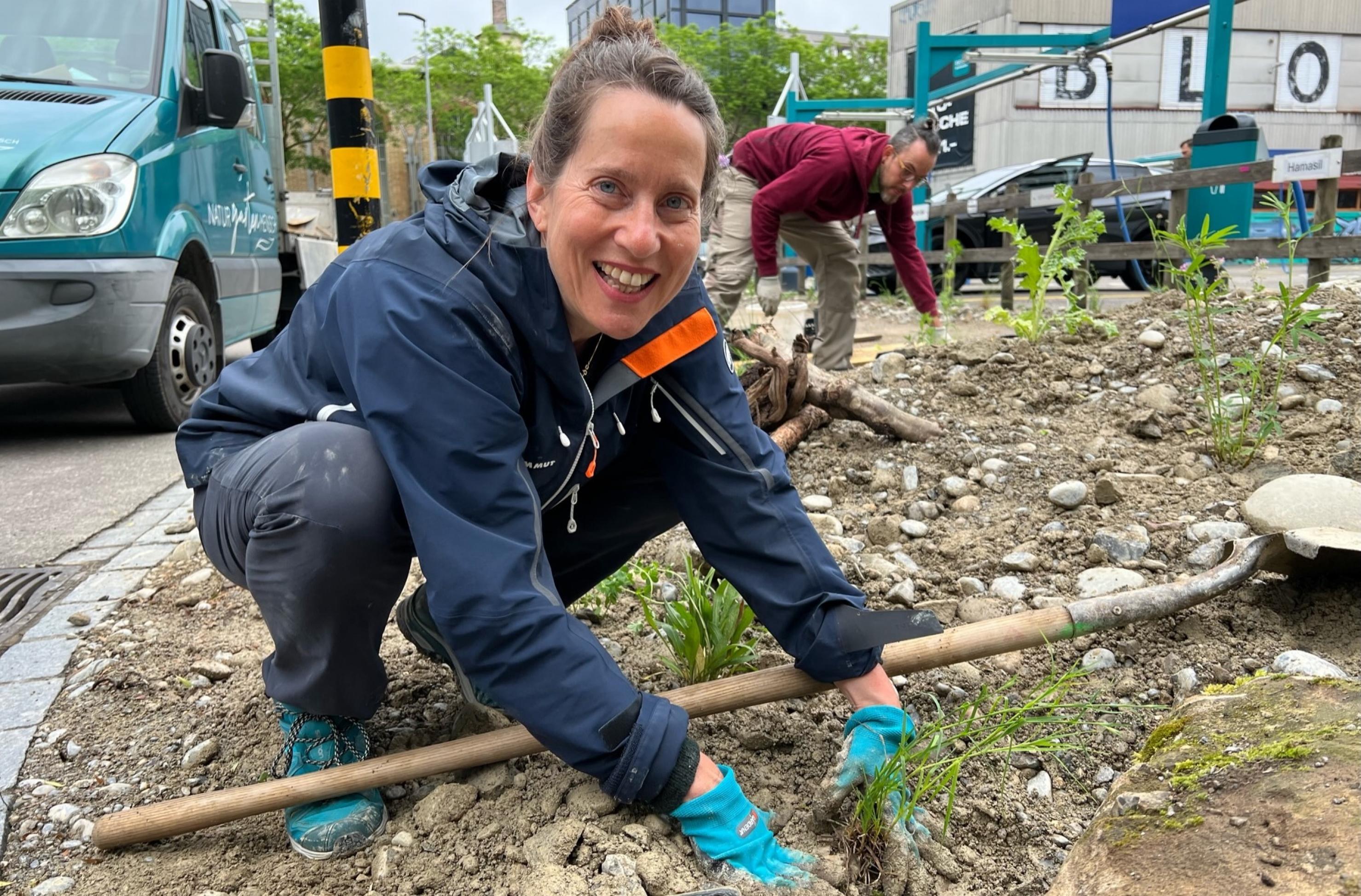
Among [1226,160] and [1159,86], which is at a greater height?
[1159,86]

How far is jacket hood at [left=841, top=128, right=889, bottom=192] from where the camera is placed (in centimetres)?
545

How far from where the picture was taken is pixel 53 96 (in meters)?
4.33

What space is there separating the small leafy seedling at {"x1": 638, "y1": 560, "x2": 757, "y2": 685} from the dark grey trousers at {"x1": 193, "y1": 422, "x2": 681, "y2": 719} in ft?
1.88

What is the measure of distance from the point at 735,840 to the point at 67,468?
3.82m

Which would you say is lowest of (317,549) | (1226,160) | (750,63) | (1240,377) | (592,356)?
(1240,377)

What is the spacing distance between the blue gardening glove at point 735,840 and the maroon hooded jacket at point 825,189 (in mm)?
4538

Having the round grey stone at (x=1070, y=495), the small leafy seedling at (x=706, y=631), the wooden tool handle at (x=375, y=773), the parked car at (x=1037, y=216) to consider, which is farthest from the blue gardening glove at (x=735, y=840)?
the parked car at (x=1037, y=216)

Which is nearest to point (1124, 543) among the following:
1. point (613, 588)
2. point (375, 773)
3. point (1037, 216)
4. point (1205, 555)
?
point (1205, 555)

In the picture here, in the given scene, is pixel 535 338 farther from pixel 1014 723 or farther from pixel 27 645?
pixel 27 645

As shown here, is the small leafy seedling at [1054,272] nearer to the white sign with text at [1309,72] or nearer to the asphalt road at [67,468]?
the asphalt road at [67,468]

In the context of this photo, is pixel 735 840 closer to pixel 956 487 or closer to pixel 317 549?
pixel 317 549

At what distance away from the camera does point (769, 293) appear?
19.6ft

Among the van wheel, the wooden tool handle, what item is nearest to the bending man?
the van wheel

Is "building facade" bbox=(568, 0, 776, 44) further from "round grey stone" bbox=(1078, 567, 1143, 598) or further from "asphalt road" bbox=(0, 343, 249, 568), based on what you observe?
"round grey stone" bbox=(1078, 567, 1143, 598)
